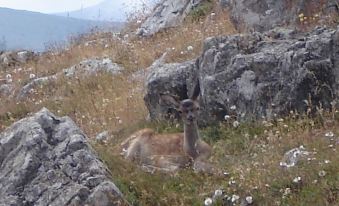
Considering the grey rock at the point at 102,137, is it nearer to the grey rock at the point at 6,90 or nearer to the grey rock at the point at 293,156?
the grey rock at the point at 293,156

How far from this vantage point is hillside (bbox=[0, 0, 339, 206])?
8.50m

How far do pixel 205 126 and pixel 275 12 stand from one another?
3530mm

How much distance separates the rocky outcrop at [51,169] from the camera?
27.4 ft

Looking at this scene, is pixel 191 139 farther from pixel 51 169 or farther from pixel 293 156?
pixel 51 169

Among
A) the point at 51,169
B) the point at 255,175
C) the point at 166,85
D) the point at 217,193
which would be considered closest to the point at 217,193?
the point at 217,193

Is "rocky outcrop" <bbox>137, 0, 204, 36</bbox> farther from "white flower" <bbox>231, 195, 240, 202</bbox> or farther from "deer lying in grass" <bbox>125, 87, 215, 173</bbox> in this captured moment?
"white flower" <bbox>231, 195, 240, 202</bbox>

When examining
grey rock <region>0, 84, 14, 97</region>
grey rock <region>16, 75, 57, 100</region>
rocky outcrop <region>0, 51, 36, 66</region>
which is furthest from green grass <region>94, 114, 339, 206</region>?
rocky outcrop <region>0, 51, 36, 66</region>

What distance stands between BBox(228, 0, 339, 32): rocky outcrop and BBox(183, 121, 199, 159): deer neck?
3690 mm

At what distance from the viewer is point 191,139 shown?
1039cm

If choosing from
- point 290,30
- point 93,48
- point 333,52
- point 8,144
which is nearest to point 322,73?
point 333,52

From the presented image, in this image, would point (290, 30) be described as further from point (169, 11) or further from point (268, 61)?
point (169, 11)

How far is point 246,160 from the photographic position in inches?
375

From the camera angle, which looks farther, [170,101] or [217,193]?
[170,101]

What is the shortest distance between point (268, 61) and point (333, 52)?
858 mm
